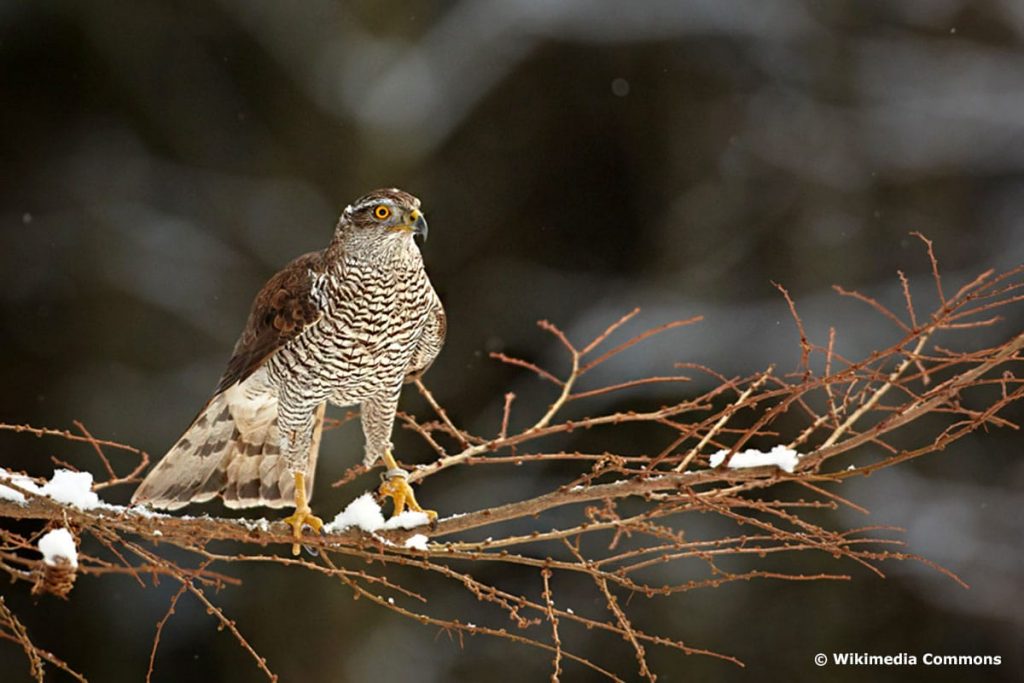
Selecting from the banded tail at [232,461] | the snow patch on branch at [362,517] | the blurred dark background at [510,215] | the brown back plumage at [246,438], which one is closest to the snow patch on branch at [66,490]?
the snow patch on branch at [362,517]

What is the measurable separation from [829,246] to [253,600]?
11.6 feet

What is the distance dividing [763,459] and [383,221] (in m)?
1.19

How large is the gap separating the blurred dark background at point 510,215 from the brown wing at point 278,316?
2.71 metres

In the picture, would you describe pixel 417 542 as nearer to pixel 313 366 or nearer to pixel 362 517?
pixel 362 517

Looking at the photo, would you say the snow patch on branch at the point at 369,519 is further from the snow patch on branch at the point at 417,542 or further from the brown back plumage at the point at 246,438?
the brown back plumage at the point at 246,438

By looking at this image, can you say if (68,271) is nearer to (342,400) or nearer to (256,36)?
(256,36)

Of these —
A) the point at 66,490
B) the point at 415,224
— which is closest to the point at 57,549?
the point at 66,490

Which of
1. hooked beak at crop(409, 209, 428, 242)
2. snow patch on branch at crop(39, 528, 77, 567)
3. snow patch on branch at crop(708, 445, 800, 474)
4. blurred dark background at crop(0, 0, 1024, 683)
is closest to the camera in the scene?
snow patch on branch at crop(39, 528, 77, 567)

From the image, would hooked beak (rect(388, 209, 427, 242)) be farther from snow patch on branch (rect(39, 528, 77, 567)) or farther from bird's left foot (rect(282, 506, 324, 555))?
snow patch on branch (rect(39, 528, 77, 567))

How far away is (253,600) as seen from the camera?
6043 mm

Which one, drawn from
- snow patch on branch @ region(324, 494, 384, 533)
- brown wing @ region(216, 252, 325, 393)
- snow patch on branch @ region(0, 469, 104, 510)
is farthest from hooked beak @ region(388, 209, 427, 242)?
snow patch on branch @ region(0, 469, 104, 510)

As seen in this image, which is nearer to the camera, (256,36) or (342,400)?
(342,400)

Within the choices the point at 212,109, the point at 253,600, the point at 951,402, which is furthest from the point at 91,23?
the point at 951,402

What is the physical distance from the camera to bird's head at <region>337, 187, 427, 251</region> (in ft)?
9.15
